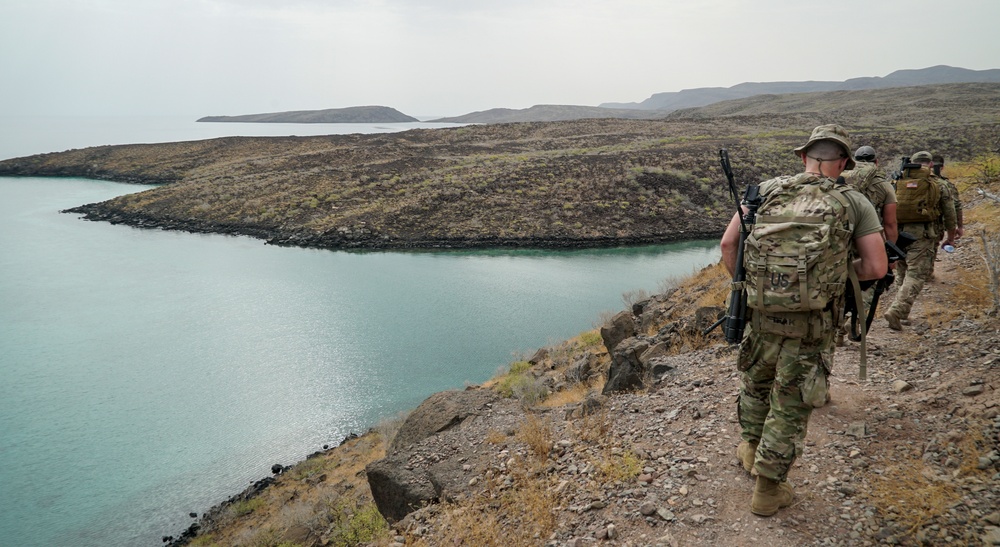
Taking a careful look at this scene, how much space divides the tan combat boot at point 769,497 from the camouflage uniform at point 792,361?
0.11 metres

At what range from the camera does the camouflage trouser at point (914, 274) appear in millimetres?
6531

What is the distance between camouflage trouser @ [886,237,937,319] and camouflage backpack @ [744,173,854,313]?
4.16 metres

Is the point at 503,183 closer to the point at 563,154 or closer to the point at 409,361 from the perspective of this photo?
the point at 563,154

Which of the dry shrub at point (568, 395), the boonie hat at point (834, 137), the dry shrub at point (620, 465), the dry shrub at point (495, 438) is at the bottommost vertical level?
the dry shrub at point (568, 395)

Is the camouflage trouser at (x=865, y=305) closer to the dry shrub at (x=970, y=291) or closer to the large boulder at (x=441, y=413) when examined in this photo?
the dry shrub at (x=970, y=291)

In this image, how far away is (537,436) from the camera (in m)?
5.93

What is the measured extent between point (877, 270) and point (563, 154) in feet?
154

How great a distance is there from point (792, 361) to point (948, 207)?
5.26 metres

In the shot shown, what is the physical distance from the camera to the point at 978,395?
4301 millimetres

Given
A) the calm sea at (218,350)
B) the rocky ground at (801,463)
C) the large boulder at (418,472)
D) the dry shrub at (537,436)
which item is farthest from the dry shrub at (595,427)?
the calm sea at (218,350)

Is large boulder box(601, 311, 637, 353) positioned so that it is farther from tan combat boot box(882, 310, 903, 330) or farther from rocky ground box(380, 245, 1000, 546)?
tan combat boot box(882, 310, 903, 330)

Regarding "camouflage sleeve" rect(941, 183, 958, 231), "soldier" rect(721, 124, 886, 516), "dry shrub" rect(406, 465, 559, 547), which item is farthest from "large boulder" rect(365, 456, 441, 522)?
"camouflage sleeve" rect(941, 183, 958, 231)

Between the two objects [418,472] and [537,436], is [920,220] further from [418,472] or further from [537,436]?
[418,472]

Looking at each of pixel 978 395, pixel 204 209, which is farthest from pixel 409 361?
pixel 204 209
